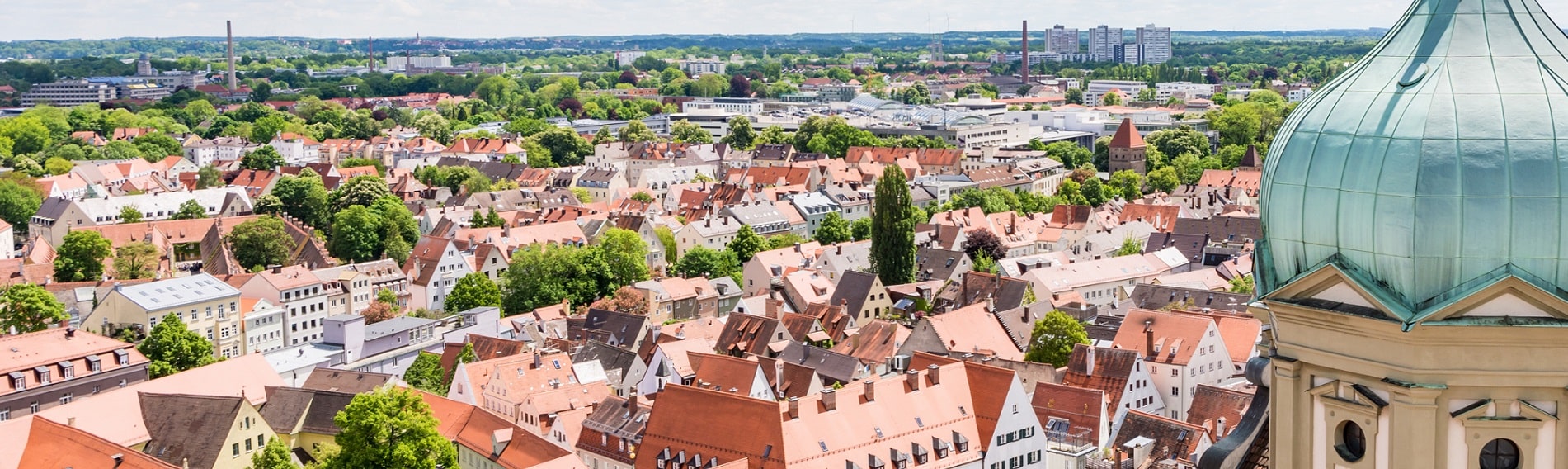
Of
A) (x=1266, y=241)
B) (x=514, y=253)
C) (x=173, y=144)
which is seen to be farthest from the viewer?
(x=173, y=144)

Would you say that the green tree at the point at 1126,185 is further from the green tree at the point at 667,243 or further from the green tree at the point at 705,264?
the green tree at the point at 705,264

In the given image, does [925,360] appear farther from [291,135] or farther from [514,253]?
[291,135]

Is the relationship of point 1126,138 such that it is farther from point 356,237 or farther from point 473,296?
point 473,296

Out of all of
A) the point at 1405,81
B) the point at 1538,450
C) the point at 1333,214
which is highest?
the point at 1405,81

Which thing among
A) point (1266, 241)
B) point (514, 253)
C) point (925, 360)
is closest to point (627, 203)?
point (514, 253)

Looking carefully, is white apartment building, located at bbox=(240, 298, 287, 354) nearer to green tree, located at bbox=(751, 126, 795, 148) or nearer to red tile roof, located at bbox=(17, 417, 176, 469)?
red tile roof, located at bbox=(17, 417, 176, 469)

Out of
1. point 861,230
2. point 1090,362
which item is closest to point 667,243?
point 861,230

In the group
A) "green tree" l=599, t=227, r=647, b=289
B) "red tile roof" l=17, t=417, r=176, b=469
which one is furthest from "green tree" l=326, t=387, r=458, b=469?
"green tree" l=599, t=227, r=647, b=289
